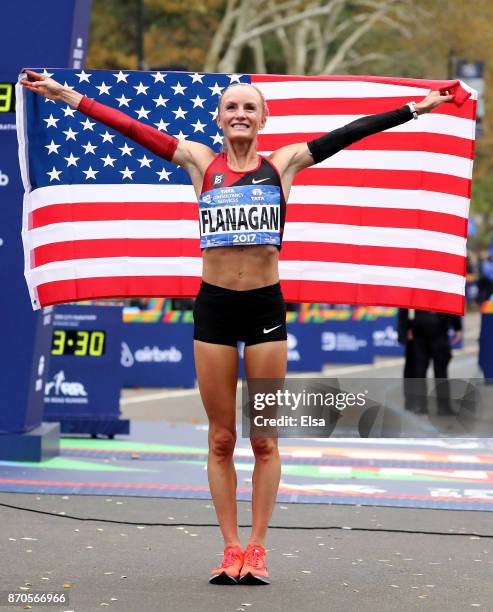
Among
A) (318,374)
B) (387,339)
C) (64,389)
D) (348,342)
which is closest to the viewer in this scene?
(64,389)

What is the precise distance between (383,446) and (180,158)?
691 centimetres

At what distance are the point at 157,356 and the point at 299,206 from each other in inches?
480

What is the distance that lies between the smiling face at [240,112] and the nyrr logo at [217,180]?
0.17 metres

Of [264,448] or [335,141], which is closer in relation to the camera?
[264,448]

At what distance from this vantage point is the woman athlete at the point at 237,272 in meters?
6.91

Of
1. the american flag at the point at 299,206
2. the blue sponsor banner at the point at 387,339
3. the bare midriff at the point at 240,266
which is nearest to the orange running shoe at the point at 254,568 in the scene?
the bare midriff at the point at 240,266

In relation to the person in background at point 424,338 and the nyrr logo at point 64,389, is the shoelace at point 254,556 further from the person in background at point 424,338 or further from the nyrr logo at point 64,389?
the person in background at point 424,338

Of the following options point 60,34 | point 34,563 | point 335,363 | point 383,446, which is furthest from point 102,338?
point 335,363

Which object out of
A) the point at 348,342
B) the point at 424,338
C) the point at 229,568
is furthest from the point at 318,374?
the point at 229,568

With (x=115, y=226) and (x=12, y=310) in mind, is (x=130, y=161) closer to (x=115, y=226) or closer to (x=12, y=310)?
(x=115, y=226)

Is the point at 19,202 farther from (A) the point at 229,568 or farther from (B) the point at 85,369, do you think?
(A) the point at 229,568

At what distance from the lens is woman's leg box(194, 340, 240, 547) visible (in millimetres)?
6980

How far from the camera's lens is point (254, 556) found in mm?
6977

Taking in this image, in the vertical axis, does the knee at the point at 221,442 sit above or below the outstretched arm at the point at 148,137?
below
